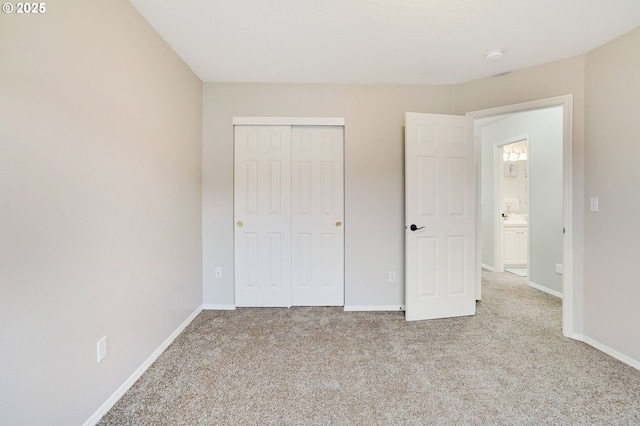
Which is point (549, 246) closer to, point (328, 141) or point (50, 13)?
point (328, 141)

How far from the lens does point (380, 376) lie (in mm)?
1756

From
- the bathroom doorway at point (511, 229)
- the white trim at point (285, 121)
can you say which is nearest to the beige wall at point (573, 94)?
the white trim at point (285, 121)

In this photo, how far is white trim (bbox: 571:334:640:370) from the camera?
1871mm

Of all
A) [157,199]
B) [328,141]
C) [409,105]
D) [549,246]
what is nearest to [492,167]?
[549,246]

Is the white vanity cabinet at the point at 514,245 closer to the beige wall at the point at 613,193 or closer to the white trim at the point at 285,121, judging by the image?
the beige wall at the point at 613,193

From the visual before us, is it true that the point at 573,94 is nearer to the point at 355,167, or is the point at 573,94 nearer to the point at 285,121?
the point at 355,167

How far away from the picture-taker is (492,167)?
14.6ft

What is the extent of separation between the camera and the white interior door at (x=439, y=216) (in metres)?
2.59

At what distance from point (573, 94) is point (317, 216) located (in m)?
2.54

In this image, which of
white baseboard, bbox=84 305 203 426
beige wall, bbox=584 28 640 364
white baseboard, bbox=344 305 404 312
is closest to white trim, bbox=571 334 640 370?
beige wall, bbox=584 28 640 364

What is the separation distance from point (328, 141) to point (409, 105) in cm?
96

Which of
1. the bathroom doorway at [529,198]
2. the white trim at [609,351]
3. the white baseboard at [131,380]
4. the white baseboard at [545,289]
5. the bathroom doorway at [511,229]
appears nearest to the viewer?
the white baseboard at [131,380]

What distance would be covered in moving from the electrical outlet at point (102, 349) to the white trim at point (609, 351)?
3483 millimetres

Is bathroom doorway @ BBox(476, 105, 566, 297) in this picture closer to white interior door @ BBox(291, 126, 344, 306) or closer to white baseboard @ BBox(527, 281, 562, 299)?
white baseboard @ BBox(527, 281, 562, 299)
